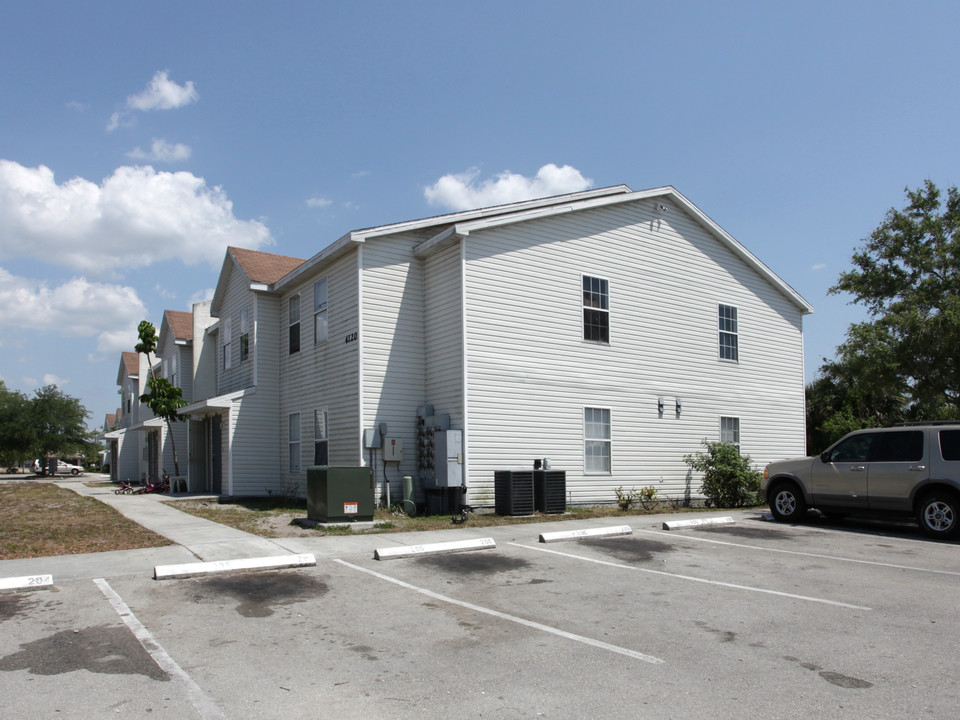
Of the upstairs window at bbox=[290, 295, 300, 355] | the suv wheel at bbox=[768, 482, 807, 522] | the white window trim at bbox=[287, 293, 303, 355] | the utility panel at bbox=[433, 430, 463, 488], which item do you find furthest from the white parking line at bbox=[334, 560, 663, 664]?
the upstairs window at bbox=[290, 295, 300, 355]

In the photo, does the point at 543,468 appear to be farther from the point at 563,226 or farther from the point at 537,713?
the point at 537,713

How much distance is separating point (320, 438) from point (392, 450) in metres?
2.97

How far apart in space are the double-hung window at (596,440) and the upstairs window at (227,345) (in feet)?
38.9

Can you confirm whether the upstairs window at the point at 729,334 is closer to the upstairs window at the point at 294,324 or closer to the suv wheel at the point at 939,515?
the suv wheel at the point at 939,515

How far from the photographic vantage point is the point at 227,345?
23875mm

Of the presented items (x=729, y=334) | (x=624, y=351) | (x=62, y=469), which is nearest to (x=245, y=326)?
(x=624, y=351)

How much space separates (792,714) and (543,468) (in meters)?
11.8

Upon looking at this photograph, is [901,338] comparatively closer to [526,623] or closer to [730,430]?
[730,430]

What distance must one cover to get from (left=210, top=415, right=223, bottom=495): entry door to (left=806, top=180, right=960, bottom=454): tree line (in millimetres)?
23298

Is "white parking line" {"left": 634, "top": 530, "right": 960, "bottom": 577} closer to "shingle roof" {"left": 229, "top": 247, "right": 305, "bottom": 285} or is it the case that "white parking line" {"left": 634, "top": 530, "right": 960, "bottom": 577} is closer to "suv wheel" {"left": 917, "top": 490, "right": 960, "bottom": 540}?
"suv wheel" {"left": 917, "top": 490, "right": 960, "bottom": 540}

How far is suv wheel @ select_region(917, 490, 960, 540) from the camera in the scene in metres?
12.6

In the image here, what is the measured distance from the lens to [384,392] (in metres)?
16.9

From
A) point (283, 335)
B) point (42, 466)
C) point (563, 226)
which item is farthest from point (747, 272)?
point (42, 466)

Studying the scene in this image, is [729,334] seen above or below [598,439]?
above
